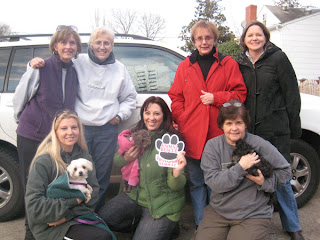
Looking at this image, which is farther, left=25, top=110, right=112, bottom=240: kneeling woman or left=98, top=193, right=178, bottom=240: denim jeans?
left=98, top=193, right=178, bottom=240: denim jeans

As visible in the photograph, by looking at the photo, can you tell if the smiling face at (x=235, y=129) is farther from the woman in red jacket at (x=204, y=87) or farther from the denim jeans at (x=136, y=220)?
the denim jeans at (x=136, y=220)

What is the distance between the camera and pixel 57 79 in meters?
2.67

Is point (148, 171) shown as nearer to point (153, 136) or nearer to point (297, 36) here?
point (153, 136)

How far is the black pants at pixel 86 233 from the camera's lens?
2.19 m

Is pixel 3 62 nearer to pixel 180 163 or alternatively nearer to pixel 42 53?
pixel 42 53

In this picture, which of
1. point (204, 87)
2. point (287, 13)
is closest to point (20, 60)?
point (204, 87)

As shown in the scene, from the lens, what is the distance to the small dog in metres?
2.26

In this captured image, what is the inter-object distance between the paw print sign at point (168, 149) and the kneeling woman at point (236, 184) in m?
0.24

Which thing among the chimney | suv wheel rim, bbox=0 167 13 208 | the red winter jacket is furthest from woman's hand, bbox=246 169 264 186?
the chimney

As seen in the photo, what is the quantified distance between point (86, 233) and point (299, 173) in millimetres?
2472

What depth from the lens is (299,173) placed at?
3391 millimetres

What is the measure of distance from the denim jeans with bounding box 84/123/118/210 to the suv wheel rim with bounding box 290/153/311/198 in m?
2.03

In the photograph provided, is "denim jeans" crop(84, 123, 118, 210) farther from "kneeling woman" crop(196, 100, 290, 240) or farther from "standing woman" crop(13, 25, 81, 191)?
"kneeling woman" crop(196, 100, 290, 240)

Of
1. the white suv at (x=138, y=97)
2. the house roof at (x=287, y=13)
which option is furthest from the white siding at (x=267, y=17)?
the white suv at (x=138, y=97)
